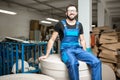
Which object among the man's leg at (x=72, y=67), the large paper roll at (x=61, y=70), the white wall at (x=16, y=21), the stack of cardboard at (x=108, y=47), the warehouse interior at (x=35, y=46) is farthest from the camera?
the white wall at (x=16, y=21)

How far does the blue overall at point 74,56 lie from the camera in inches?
95.2

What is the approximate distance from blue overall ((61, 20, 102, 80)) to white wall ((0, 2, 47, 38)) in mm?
8005

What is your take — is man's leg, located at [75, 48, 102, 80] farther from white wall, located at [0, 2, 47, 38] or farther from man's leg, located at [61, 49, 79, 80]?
white wall, located at [0, 2, 47, 38]

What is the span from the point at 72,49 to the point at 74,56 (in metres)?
0.19

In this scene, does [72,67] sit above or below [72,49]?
below

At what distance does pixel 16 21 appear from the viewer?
37.3 feet

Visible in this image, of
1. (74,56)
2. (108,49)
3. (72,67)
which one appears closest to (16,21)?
(108,49)

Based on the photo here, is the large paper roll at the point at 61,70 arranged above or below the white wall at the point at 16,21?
below

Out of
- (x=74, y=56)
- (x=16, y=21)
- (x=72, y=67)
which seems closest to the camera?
(x=72, y=67)

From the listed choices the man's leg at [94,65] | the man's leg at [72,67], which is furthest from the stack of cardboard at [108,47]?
the man's leg at [72,67]

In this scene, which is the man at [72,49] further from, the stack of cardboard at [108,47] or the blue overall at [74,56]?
the stack of cardboard at [108,47]

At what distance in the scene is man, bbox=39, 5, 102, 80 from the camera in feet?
7.97

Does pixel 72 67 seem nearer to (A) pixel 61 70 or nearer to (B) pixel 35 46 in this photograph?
(A) pixel 61 70

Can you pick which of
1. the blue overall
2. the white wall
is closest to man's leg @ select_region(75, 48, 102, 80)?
the blue overall
